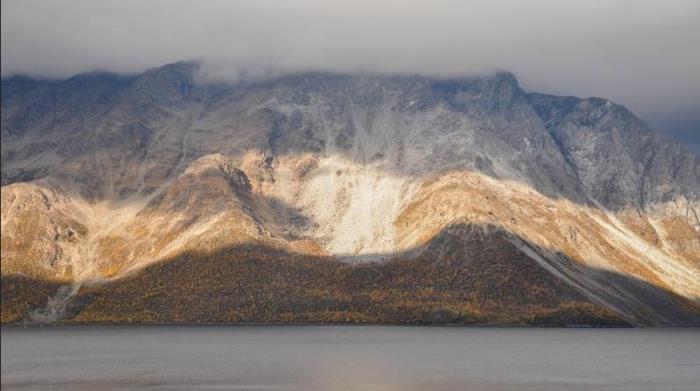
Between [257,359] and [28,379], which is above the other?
[28,379]

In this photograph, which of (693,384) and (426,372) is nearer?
(693,384)

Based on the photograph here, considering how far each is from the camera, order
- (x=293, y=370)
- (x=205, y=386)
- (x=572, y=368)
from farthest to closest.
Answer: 1. (x=572, y=368)
2. (x=293, y=370)
3. (x=205, y=386)

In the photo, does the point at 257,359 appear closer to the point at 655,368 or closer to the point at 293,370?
the point at 293,370

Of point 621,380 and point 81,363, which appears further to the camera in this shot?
point 81,363

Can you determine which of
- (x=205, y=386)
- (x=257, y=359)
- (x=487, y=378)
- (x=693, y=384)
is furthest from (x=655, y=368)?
(x=205, y=386)

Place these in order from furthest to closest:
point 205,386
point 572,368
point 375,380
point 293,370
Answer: point 572,368
point 293,370
point 375,380
point 205,386

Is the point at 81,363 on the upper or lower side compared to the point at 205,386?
lower

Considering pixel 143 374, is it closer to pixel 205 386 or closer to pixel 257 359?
pixel 205 386

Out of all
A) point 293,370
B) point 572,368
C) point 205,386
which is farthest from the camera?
point 572,368

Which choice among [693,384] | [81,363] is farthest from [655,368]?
[81,363]
